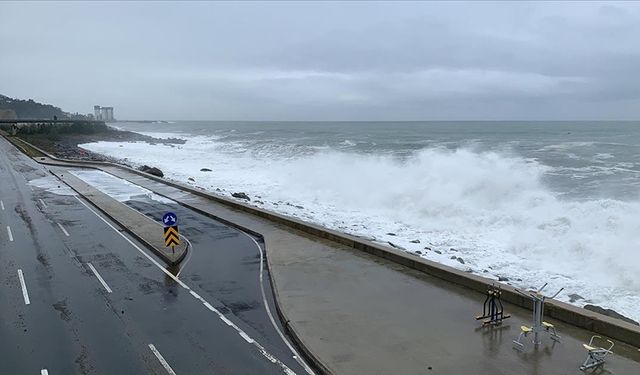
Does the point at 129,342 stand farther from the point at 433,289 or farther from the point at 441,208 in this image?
the point at 441,208

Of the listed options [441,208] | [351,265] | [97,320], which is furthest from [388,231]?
[97,320]

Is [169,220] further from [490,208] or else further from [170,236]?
[490,208]

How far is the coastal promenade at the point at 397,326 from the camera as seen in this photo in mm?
7539

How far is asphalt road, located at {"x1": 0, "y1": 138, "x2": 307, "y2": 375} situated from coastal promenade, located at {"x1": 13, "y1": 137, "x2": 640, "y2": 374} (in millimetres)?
590

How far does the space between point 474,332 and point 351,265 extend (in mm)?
4684

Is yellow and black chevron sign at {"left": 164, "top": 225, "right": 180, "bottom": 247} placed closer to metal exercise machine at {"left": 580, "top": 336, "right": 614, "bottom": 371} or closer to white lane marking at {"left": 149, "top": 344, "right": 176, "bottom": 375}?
white lane marking at {"left": 149, "top": 344, "right": 176, "bottom": 375}

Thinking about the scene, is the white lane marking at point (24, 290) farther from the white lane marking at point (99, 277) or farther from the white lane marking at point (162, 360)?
the white lane marking at point (162, 360)

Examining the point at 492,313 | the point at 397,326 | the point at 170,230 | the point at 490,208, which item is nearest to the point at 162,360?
the point at 397,326

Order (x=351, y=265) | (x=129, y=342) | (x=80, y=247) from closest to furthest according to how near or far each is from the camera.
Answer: (x=129, y=342) → (x=351, y=265) → (x=80, y=247)

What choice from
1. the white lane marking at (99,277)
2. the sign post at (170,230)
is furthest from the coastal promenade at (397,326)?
the white lane marking at (99,277)

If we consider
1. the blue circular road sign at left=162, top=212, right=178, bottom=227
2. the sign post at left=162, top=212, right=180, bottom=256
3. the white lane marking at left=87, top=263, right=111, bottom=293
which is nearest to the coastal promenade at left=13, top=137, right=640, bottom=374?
the sign post at left=162, top=212, right=180, bottom=256

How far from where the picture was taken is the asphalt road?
778cm

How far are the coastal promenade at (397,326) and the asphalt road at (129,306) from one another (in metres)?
0.59

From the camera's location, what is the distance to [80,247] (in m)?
14.7
